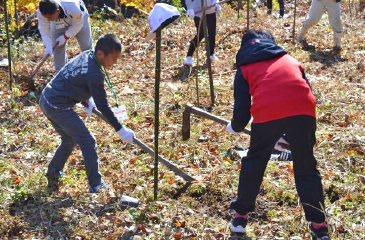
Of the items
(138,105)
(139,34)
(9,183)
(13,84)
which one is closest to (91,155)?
(9,183)

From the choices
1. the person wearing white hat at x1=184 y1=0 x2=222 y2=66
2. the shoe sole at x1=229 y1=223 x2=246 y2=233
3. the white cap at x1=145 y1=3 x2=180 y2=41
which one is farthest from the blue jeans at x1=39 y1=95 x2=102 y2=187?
the person wearing white hat at x1=184 y1=0 x2=222 y2=66

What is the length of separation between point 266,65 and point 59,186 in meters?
2.39

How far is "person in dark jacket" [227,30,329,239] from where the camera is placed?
3500 millimetres

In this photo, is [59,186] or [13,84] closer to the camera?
[59,186]

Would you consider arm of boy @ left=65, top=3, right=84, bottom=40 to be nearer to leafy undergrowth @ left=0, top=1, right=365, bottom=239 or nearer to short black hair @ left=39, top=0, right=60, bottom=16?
short black hair @ left=39, top=0, right=60, bottom=16

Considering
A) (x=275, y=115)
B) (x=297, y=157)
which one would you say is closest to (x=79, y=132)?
(x=275, y=115)

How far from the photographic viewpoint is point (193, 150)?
214 inches

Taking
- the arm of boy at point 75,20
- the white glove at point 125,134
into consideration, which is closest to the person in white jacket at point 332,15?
the arm of boy at point 75,20

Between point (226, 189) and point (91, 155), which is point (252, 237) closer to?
point (226, 189)

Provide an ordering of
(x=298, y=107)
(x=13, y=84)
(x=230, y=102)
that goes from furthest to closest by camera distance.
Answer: (x=13, y=84)
(x=230, y=102)
(x=298, y=107)

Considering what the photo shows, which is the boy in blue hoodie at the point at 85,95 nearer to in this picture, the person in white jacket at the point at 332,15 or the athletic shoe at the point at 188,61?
the athletic shoe at the point at 188,61

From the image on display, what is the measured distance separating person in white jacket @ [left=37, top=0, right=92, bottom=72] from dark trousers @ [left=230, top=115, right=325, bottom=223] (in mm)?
3781

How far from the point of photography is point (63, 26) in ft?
23.0

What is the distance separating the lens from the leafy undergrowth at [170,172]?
13.2ft
